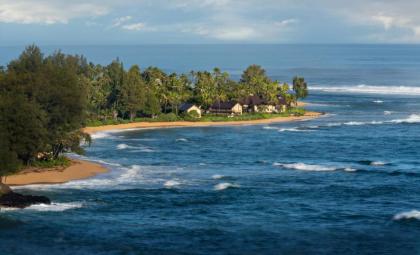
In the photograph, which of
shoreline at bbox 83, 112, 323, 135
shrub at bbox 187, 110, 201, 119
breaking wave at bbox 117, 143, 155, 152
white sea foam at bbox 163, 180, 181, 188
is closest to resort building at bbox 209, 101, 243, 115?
shrub at bbox 187, 110, 201, 119

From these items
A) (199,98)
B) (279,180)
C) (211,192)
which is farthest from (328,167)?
(199,98)

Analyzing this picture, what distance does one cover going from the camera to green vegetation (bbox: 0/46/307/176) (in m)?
69.7

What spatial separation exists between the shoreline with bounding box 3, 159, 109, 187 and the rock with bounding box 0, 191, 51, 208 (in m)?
6.61

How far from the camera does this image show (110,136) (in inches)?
4294

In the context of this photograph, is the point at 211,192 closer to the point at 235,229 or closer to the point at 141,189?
the point at 141,189

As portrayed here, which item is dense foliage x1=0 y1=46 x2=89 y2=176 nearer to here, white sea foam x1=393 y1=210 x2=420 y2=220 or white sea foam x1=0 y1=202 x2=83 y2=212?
white sea foam x1=0 y1=202 x2=83 y2=212

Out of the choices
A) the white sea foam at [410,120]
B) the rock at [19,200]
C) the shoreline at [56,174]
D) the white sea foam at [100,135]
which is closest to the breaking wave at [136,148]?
the white sea foam at [100,135]

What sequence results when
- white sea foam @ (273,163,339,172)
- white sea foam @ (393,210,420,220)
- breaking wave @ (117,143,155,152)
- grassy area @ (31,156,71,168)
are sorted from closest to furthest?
white sea foam @ (393,210,420,220) → grassy area @ (31,156,71,168) → white sea foam @ (273,163,339,172) → breaking wave @ (117,143,155,152)

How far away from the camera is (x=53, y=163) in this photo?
77.5 meters

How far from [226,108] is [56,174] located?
69.2m

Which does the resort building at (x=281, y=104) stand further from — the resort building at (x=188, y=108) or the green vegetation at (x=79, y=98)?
the resort building at (x=188, y=108)

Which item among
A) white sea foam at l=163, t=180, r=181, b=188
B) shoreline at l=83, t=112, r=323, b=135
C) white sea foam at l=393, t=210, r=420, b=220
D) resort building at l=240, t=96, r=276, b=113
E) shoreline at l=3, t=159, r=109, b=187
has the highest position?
resort building at l=240, t=96, r=276, b=113

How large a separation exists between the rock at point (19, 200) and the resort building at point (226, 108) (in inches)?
3166

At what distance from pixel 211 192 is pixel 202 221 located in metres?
9.50
